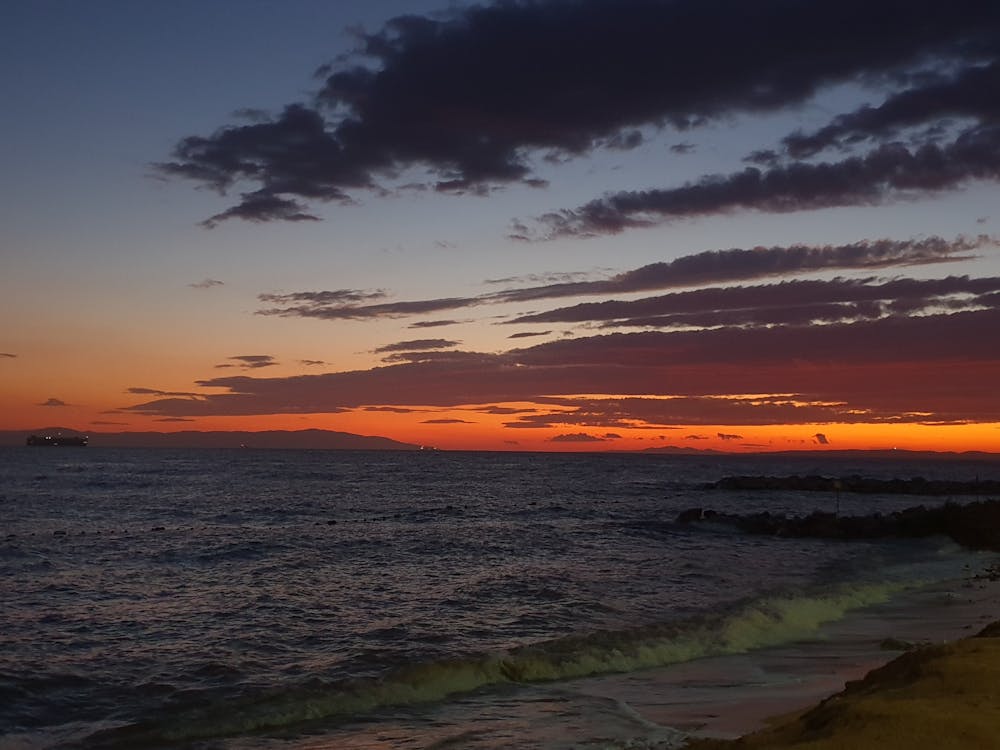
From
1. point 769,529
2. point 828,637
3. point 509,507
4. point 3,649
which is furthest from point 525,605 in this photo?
point 509,507

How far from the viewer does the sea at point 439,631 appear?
44.0ft

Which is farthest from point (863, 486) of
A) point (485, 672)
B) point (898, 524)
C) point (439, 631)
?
point (485, 672)

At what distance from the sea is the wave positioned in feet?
0.20

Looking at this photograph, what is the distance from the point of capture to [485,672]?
16.6 metres

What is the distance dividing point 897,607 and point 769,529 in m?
27.4

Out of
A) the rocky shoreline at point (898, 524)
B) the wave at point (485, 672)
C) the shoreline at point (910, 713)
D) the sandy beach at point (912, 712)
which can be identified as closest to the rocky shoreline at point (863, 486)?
the rocky shoreline at point (898, 524)

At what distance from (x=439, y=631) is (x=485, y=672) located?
13.5 ft

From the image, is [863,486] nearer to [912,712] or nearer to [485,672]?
[485,672]

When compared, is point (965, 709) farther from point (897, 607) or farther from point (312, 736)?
point (897, 607)

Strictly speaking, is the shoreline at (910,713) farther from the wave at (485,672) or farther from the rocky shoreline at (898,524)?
the rocky shoreline at (898,524)

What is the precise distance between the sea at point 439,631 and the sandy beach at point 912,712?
6.67 feet

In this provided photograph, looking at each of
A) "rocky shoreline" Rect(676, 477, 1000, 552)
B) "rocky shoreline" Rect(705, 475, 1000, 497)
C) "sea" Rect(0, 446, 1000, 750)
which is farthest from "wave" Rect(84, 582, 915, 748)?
"rocky shoreline" Rect(705, 475, 1000, 497)

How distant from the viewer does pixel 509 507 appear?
6944 centimetres

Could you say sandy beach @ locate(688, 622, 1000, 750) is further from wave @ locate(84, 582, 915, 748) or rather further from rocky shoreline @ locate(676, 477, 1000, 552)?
rocky shoreline @ locate(676, 477, 1000, 552)
